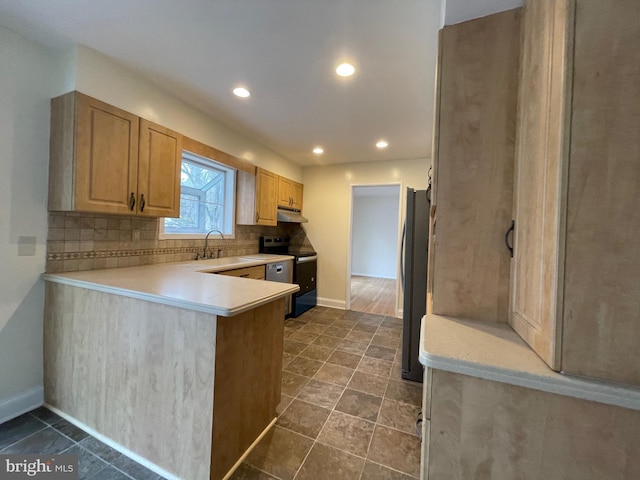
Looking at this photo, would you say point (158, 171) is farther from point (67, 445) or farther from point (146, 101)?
point (67, 445)

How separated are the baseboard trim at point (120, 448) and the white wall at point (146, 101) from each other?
2208mm

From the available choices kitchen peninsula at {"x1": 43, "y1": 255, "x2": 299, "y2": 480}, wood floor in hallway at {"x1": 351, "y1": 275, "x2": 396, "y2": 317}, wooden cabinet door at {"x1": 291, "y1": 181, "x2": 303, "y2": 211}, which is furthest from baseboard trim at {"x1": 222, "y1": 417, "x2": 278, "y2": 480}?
wooden cabinet door at {"x1": 291, "y1": 181, "x2": 303, "y2": 211}

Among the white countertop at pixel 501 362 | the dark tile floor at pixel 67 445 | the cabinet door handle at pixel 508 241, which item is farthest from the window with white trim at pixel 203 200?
the cabinet door handle at pixel 508 241

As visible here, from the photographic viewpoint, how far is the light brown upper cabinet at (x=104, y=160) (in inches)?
66.8

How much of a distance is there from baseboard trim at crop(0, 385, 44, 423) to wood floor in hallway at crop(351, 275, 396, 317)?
3.70 meters

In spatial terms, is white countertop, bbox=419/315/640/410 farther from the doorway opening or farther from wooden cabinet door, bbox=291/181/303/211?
the doorway opening

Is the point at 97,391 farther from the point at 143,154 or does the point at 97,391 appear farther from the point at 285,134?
the point at 285,134

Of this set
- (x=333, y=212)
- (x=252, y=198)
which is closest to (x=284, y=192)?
(x=252, y=198)

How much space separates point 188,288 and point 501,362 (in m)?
1.47

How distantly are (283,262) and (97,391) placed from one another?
2293mm

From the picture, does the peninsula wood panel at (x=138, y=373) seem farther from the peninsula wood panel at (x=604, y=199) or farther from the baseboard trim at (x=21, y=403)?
the peninsula wood panel at (x=604, y=199)

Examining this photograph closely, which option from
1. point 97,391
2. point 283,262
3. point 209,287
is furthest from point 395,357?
point 97,391

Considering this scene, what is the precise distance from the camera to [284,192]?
13.5 feet
